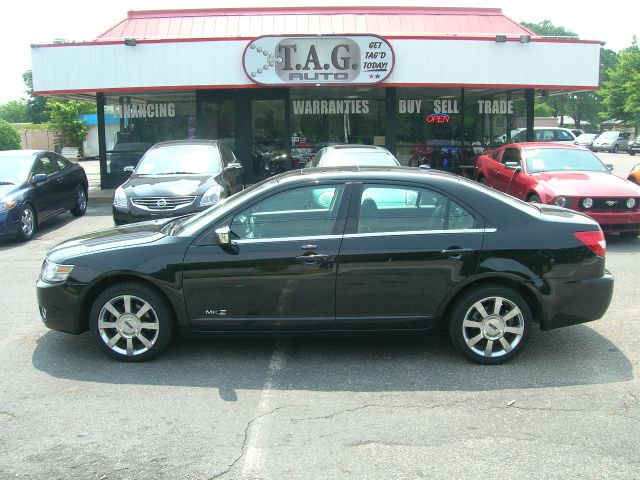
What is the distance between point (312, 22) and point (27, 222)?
10763 mm

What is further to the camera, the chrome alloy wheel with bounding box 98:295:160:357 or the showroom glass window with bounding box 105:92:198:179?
the showroom glass window with bounding box 105:92:198:179

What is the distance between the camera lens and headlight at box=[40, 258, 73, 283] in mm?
5022

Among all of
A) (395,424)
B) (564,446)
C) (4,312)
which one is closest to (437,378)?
(395,424)

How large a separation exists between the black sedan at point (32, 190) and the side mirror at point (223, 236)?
6.89 m

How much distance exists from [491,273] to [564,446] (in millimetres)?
1499

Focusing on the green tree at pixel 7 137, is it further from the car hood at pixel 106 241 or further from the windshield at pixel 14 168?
the car hood at pixel 106 241

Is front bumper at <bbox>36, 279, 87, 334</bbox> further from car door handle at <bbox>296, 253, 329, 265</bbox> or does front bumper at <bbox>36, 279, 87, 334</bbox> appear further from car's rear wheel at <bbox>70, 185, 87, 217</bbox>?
car's rear wheel at <bbox>70, 185, 87, 217</bbox>

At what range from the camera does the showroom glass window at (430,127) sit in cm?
1792

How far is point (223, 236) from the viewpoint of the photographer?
4.81 meters

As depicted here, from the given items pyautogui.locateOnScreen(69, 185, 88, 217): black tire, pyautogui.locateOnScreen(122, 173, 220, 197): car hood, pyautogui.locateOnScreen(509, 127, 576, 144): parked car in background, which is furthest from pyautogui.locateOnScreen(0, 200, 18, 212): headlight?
pyautogui.locateOnScreen(509, 127, 576, 144): parked car in background

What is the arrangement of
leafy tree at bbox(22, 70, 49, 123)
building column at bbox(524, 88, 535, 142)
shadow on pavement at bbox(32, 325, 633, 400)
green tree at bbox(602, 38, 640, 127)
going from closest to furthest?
shadow on pavement at bbox(32, 325, 633, 400)
building column at bbox(524, 88, 535, 142)
green tree at bbox(602, 38, 640, 127)
leafy tree at bbox(22, 70, 49, 123)

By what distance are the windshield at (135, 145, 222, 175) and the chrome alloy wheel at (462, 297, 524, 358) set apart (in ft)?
22.5

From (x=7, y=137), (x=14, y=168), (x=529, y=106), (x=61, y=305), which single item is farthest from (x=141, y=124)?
(x=7, y=137)

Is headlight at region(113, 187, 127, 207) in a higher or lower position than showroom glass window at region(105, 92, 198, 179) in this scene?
lower
